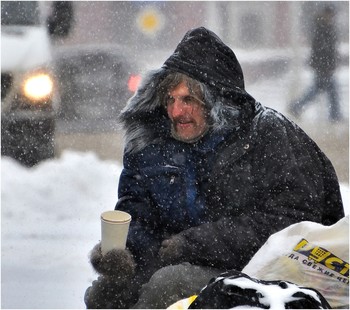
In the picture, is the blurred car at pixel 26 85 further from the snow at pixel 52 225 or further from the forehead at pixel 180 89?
the forehead at pixel 180 89

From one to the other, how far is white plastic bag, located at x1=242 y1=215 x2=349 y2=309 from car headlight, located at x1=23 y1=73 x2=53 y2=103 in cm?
737

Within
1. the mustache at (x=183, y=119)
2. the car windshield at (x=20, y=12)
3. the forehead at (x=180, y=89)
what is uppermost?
the car windshield at (x=20, y=12)

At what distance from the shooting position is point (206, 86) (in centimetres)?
397

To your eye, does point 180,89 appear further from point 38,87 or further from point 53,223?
point 38,87

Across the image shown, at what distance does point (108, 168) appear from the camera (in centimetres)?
947

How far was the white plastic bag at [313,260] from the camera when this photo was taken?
3.19 metres

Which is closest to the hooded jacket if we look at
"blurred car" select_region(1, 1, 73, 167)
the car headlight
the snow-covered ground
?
the snow-covered ground

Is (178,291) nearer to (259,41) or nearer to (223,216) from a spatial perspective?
(223,216)

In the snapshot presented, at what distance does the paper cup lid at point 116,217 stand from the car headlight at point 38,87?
22.7ft

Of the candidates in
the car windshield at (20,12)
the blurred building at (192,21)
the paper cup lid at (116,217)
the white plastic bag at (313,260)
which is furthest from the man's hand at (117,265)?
the blurred building at (192,21)

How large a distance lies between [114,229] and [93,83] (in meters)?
9.26

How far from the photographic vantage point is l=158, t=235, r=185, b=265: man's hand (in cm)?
379

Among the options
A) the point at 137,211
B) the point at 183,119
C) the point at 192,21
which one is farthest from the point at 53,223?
the point at 192,21

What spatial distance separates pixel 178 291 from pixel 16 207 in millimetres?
4549
